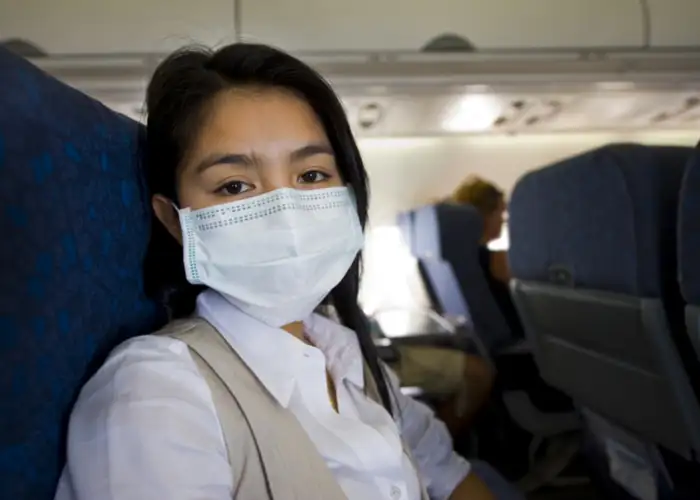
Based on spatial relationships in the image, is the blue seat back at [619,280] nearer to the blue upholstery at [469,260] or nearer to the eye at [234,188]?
the eye at [234,188]

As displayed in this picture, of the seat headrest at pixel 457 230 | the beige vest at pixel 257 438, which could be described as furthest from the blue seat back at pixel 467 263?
the beige vest at pixel 257 438

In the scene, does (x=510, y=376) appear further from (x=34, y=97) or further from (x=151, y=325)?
(x=34, y=97)

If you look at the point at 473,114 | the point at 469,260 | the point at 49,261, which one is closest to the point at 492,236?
the point at 473,114

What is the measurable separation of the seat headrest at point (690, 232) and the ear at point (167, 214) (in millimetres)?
912

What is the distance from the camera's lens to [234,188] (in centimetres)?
107

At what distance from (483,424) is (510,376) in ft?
1.20

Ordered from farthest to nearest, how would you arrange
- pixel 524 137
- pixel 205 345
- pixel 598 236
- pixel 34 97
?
1. pixel 524 137
2. pixel 598 236
3. pixel 205 345
4. pixel 34 97

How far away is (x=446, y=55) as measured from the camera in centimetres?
318

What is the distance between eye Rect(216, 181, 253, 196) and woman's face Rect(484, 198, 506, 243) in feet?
11.7

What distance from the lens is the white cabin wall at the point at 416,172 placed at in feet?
17.2

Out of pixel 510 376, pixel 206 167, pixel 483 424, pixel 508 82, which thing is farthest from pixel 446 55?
pixel 206 167

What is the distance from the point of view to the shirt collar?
3.30 feet

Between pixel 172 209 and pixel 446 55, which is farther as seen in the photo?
pixel 446 55

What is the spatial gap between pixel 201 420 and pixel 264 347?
22 centimetres
